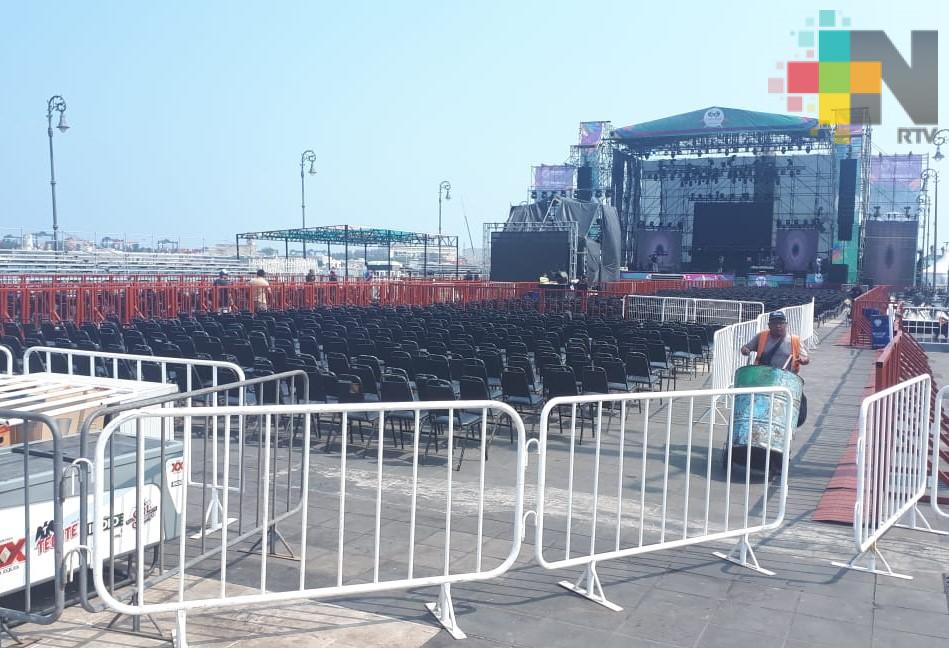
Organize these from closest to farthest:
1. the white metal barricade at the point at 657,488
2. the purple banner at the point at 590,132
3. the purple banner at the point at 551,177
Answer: the white metal barricade at the point at 657,488 → the purple banner at the point at 590,132 → the purple banner at the point at 551,177

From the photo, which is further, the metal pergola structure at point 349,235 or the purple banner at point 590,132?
the purple banner at point 590,132

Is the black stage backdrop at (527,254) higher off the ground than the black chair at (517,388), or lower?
higher

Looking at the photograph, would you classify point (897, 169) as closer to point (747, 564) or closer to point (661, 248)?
point (661, 248)

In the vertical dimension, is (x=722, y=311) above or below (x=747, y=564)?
above

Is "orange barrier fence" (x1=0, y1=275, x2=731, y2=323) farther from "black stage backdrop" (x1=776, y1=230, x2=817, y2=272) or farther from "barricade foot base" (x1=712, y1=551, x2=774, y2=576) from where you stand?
"black stage backdrop" (x1=776, y1=230, x2=817, y2=272)

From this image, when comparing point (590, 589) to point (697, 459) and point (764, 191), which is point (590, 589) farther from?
point (764, 191)

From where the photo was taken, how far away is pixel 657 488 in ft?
21.9

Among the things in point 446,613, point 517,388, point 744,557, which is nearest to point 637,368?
point 517,388

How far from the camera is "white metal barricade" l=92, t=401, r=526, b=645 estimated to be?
3.66 m

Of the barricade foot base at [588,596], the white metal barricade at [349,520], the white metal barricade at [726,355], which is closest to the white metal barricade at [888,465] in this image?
the barricade foot base at [588,596]

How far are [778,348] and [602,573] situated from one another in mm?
3550

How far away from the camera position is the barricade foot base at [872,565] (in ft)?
16.0

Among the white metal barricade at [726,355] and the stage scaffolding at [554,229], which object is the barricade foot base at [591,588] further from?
the stage scaffolding at [554,229]

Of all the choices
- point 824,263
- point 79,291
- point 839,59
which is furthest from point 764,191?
point 79,291
